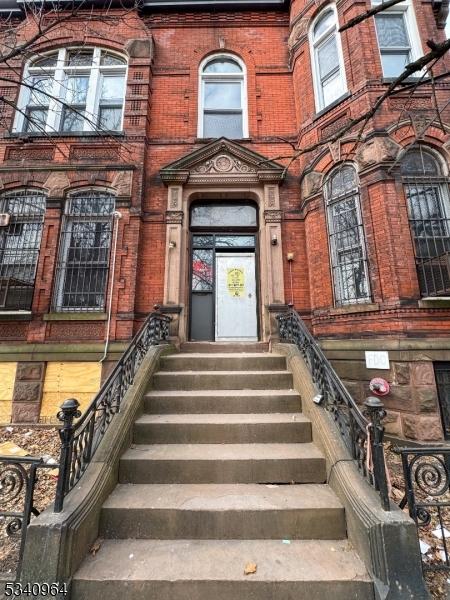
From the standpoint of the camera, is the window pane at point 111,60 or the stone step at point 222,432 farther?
the window pane at point 111,60

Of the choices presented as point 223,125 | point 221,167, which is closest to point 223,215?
point 221,167

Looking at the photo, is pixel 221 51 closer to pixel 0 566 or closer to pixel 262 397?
pixel 262 397

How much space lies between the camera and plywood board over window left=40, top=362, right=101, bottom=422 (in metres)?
5.96

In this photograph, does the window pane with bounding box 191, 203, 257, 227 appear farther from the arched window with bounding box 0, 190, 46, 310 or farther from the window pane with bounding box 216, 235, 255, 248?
the arched window with bounding box 0, 190, 46, 310

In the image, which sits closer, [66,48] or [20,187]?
[20,187]

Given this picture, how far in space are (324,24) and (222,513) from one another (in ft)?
33.7

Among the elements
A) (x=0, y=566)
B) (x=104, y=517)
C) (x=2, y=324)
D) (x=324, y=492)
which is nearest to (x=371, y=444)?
(x=324, y=492)

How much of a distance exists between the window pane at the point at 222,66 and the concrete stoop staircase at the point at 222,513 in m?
8.78

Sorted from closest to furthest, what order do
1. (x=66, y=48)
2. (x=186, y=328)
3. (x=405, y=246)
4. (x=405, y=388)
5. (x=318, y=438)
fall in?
(x=318, y=438), (x=405, y=388), (x=405, y=246), (x=186, y=328), (x=66, y=48)

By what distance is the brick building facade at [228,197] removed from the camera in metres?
5.49

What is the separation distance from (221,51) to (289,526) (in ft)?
34.7

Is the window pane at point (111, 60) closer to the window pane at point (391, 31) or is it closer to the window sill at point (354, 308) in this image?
the window pane at point (391, 31)

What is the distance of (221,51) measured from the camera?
27.1ft

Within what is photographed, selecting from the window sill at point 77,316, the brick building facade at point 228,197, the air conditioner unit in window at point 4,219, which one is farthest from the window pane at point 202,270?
the air conditioner unit in window at point 4,219
